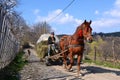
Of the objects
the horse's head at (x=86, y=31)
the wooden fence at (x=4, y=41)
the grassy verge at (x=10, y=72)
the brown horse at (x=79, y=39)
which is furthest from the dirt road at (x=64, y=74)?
the horse's head at (x=86, y=31)

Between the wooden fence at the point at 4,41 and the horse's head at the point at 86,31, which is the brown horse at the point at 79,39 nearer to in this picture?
the horse's head at the point at 86,31

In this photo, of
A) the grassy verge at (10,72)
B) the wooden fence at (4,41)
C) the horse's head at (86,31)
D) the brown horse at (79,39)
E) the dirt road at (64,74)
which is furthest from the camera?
the brown horse at (79,39)

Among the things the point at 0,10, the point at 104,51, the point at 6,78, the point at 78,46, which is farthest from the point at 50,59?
the point at 104,51

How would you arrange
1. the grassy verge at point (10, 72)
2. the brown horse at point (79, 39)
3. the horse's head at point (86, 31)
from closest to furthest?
the grassy verge at point (10, 72) < the horse's head at point (86, 31) < the brown horse at point (79, 39)

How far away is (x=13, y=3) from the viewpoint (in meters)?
54.8

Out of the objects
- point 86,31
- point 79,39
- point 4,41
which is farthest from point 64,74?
point 4,41

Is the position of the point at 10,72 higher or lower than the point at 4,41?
lower

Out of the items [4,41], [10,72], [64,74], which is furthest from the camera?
[64,74]

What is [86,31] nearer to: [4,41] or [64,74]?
[64,74]

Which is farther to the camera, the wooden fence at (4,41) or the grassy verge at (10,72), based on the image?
the grassy verge at (10,72)

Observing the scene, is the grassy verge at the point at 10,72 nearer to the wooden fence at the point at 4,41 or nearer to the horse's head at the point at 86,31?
the wooden fence at the point at 4,41

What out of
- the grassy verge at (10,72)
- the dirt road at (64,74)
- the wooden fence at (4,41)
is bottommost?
the dirt road at (64,74)

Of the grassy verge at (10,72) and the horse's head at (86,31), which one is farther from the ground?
the horse's head at (86,31)

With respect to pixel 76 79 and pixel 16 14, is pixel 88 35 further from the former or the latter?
pixel 16 14
